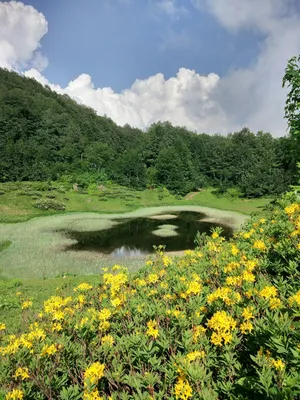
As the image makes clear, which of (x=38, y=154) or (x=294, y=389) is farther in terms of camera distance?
(x=38, y=154)

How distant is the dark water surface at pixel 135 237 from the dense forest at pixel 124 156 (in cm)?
3082

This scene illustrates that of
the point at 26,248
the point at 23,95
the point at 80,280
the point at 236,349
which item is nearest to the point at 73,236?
the point at 26,248

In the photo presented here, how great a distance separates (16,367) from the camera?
3113mm

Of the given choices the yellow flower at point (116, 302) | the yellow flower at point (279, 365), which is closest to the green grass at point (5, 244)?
the yellow flower at point (116, 302)

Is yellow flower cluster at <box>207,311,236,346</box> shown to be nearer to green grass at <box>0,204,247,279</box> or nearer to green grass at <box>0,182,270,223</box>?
green grass at <box>0,204,247,279</box>

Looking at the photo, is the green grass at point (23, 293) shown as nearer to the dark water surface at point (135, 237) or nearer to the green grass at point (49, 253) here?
the green grass at point (49, 253)

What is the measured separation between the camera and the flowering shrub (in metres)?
2.34

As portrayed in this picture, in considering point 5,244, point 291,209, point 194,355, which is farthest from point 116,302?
point 5,244

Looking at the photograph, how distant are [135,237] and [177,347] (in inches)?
1063

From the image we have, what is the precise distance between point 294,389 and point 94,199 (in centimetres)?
5729

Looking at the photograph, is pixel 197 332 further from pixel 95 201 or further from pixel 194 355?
pixel 95 201

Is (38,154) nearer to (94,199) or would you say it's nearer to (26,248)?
(94,199)

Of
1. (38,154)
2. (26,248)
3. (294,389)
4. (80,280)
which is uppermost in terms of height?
(38,154)

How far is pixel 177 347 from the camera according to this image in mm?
3271
